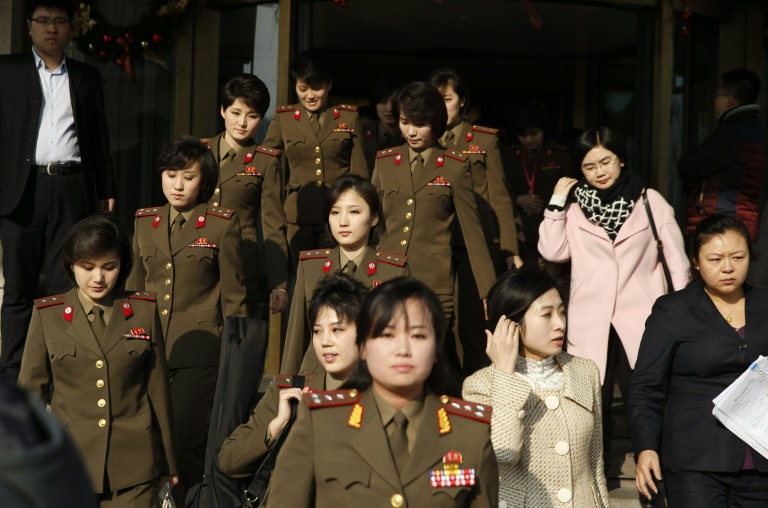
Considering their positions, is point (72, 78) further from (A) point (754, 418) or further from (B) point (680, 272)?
(A) point (754, 418)

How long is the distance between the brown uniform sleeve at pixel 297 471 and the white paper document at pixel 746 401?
6.35 ft

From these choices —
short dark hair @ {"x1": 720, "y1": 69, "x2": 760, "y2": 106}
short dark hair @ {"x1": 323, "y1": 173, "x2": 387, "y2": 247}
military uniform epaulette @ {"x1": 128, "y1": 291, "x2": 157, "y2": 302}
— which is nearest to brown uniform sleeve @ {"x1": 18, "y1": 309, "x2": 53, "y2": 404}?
military uniform epaulette @ {"x1": 128, "y1": 291, "x2": 157, "y2": 302}

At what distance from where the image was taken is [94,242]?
176 inches

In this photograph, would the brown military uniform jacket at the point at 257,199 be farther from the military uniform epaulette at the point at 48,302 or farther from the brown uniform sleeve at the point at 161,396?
the military uniform epaulette at the point at 48,302

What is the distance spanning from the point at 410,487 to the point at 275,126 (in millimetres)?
4649

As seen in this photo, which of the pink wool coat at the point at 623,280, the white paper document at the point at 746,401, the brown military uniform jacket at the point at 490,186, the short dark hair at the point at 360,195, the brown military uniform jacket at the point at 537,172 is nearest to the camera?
the white paper document at the point at 746,401

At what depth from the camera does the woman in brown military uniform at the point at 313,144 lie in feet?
23.6

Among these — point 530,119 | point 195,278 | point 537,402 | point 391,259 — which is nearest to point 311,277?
point 391,259

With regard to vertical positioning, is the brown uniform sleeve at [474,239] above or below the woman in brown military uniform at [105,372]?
above

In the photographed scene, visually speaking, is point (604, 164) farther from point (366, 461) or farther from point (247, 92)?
point (366, 461)

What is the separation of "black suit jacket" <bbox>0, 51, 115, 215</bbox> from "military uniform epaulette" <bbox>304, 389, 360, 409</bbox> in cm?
366

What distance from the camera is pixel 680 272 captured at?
5.75m

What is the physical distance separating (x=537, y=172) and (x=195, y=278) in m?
4.43

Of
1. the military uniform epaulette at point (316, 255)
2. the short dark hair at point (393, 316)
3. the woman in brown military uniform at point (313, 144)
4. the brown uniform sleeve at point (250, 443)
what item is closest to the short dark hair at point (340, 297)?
the brown uniform sleeve at point (250, 443)
